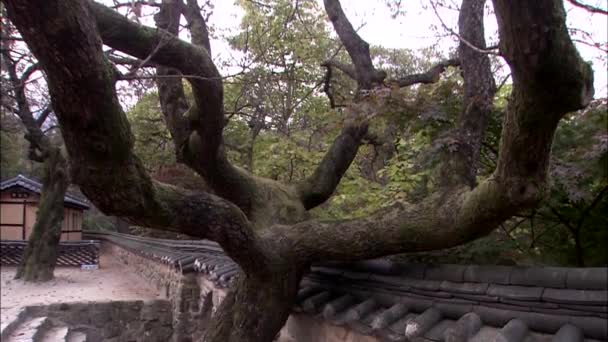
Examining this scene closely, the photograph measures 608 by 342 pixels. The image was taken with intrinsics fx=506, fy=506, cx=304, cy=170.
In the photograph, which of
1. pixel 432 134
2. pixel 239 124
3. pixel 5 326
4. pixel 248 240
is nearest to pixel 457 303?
pixel 248 240

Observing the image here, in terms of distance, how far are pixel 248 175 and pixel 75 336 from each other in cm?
541

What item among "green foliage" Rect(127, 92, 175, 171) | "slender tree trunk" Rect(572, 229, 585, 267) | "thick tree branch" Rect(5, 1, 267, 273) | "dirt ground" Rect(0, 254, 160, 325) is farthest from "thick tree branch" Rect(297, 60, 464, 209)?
"green foliage" Rect(127, 92, 175, 171)

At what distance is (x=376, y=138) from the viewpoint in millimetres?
6074

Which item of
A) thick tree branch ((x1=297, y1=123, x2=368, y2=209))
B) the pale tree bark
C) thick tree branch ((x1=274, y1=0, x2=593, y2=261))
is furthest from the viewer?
the pale tree bark

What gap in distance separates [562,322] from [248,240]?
74.0 inches

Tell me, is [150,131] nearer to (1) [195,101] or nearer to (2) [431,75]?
(2) [431,75]

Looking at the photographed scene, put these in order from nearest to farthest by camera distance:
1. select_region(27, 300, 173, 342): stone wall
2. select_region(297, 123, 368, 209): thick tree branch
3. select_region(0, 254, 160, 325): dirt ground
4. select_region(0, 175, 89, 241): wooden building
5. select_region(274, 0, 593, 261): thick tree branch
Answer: select_region(274, 0, 593, 261): thick tree branch → select_region(297, 123, 368, 209): thick tree branch → select_region(27, 300, 173, 342): stone wall → select_region(0, 254, 160, 325): dirt ground → select_region(0, 175, 89, 241): wooden building

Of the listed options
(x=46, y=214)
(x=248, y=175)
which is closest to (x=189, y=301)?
(x=248, y=175)

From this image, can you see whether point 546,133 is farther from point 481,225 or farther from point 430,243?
point 430,243

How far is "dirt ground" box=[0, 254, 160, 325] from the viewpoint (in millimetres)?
9648

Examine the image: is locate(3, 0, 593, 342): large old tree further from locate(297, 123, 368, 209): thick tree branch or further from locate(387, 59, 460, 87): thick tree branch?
locate(387, 59, 460, 87): thick tree branch

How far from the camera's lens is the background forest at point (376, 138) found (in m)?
3.22

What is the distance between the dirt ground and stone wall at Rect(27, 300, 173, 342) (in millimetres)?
533

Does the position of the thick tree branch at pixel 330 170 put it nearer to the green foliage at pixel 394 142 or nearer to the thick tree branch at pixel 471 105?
the green foliage at pixel 394 142
